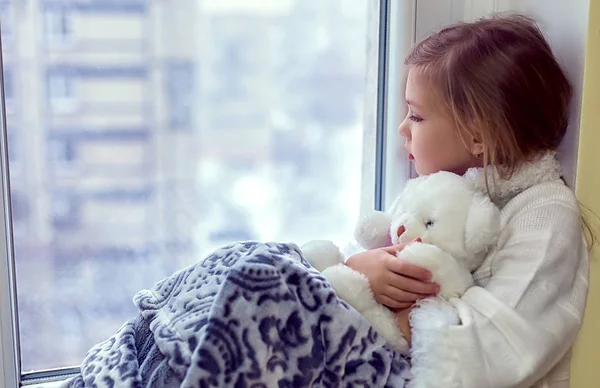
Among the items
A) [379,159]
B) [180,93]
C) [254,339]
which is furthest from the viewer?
[379,159]

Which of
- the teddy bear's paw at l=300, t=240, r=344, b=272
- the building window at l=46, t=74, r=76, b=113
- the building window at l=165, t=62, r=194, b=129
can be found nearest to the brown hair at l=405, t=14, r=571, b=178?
the teddy bear's paw at l=300, t=240, r=344, b=272

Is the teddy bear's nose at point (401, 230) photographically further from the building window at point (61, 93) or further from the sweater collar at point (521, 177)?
the building window at point (61, 93)

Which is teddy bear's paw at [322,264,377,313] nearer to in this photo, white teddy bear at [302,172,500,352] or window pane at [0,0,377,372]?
white teddy bear at [302,172,500,352]

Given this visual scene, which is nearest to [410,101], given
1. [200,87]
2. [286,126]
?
[286,126]

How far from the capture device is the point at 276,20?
122 cm

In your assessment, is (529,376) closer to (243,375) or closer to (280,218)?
(243,375)

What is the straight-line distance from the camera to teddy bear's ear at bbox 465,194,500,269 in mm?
987

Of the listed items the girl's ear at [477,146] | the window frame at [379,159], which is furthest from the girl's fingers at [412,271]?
the window frame at [379,159]

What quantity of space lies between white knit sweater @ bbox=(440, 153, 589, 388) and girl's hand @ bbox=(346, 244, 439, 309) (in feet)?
0.17

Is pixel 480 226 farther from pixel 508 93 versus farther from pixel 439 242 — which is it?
pixel 508 93

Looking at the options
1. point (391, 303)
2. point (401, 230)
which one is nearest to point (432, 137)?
point (401, 230)

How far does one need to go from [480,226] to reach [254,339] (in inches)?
13.9

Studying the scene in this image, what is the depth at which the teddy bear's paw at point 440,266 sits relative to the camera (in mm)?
980

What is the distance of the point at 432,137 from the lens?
1.11m
